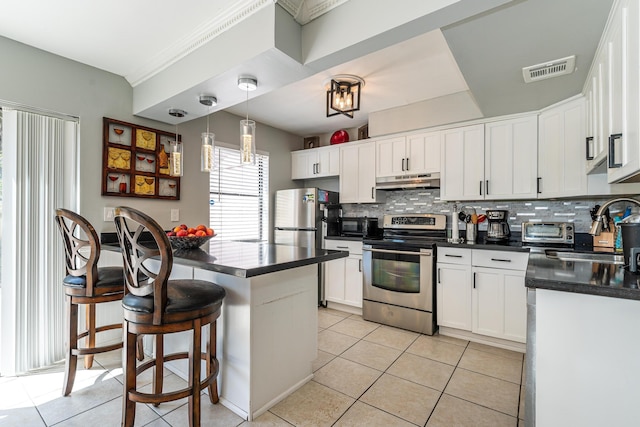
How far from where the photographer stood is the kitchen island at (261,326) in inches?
68.5

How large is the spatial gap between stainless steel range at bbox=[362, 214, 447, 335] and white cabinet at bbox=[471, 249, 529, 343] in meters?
0.41

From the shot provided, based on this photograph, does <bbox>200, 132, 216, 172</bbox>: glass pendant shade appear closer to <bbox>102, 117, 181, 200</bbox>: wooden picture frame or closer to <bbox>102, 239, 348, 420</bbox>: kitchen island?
<bbox>102, 239, 348, 420</bbox>: kitchen island

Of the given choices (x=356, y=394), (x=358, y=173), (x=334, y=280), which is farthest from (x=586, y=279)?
(x=358, y=173)

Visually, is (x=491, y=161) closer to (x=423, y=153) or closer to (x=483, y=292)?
(x=423, y=153)

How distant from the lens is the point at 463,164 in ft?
10.7

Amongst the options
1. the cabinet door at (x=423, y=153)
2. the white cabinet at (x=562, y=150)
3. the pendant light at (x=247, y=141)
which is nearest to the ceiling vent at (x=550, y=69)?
the white cabinet at (x=562, y=150)

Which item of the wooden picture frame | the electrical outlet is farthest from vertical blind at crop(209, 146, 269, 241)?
the electrical outlet

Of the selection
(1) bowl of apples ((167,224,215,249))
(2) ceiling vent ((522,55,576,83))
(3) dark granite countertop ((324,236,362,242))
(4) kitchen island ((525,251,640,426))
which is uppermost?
(2) ceiling vent ((522,55,576,83))

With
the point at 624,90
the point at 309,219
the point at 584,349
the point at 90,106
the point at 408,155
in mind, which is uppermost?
the point at 90,106

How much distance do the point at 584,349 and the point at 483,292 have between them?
1826 millimetres

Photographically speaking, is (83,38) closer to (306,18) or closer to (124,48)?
(124,48)

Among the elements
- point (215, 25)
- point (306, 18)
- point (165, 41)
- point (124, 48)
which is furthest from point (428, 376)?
point (124, 48)

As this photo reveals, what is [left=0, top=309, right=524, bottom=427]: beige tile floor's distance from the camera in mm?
1754

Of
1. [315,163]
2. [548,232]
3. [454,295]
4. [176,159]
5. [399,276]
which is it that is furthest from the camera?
[315,163]
